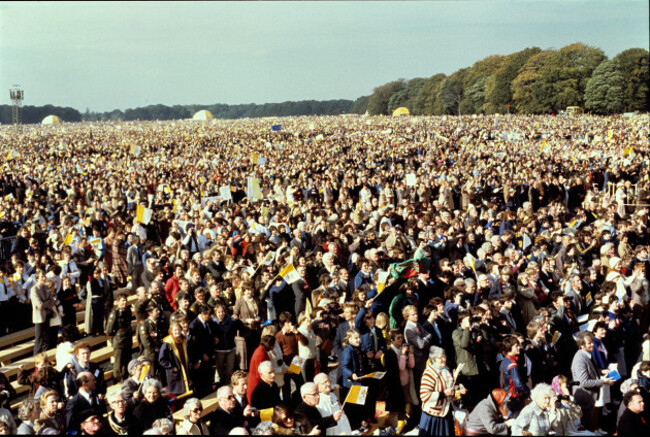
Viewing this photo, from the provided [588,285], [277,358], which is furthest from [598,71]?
[277,358]

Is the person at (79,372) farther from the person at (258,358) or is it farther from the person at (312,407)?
the person at (312,407)

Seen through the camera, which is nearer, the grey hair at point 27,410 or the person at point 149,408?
the grey hair at point 27,410

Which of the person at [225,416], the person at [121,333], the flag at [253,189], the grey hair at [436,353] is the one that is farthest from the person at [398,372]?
the flag at [253,189]

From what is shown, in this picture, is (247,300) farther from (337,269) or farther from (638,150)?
(638,150)

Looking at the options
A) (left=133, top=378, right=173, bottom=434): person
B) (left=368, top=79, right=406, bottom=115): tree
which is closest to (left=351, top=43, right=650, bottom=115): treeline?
(left=368, top=79, right=406, bottom=115): tree

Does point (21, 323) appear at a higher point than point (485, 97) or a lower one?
lower

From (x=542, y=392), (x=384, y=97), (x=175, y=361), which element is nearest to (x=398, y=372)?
(x=542, y=392)

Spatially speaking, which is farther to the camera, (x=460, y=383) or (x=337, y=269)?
(x=337, y=269)
